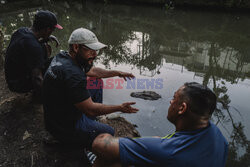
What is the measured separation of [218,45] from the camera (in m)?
7.75

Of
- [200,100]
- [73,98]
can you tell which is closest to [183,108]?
[200,100]

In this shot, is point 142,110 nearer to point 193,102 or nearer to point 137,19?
point 193,102

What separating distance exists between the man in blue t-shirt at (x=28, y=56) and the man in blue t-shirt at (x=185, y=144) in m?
2.10

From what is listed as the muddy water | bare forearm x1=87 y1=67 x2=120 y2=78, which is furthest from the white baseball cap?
the muddy water

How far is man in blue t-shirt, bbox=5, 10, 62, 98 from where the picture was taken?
9.70ft

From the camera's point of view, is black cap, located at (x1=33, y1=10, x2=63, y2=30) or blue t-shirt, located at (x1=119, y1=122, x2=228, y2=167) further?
black cap, located at (x1=33, y1=10, x2=63, y2=30)

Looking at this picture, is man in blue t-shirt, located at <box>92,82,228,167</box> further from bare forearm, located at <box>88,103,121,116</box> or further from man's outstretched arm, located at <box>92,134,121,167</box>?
bare forearm, located at <box>88,103,121,116</box>

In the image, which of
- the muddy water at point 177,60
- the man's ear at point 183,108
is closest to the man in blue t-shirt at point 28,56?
the muddy water at point 177,60

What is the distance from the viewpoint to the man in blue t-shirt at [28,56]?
2.96 metres

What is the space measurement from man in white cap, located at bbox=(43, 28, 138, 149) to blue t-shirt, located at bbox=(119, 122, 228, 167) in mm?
788

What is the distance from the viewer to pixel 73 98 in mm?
1994

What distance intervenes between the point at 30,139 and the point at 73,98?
128 centimetres

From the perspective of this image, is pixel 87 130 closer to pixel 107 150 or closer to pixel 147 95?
pixel 107 150

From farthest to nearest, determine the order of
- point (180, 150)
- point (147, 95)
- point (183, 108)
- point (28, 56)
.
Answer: point (147, 95) → point (28, 56) → point (183, 108) → point (180, 150)
